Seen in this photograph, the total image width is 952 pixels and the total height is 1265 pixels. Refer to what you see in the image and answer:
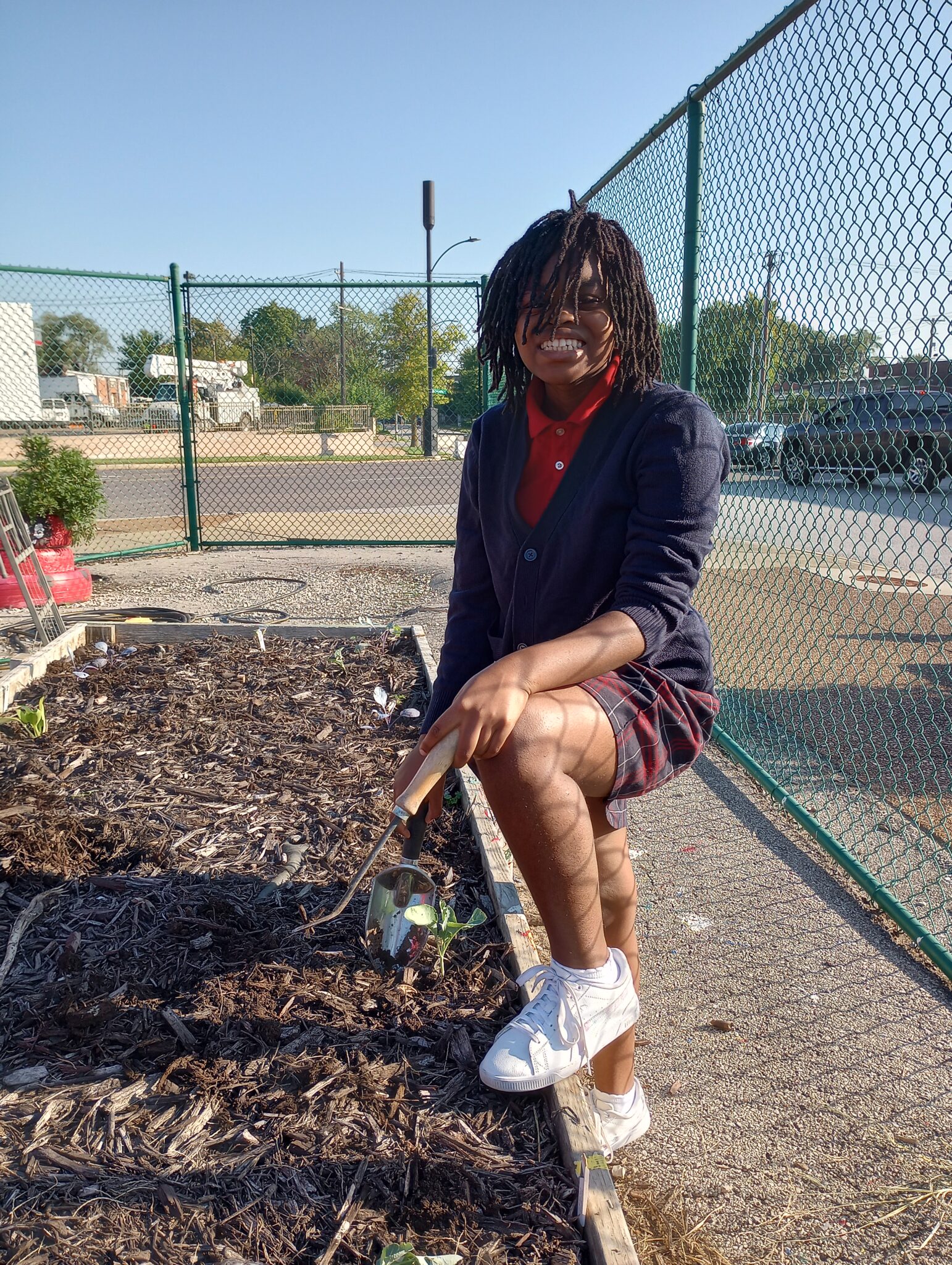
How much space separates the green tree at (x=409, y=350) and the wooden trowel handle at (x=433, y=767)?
9.36 meters

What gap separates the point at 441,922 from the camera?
236cm

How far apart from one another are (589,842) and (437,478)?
700 inches

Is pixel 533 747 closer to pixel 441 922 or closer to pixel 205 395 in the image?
pixel 441 922

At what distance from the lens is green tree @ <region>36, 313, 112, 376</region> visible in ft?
28.4

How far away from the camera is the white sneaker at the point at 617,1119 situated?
192 cm

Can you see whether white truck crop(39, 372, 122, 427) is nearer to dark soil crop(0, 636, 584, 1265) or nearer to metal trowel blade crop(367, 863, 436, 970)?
dark soil crop(0, 636, 584, 1265)

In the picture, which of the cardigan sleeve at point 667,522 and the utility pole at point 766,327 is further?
the utility pole at point 766,327

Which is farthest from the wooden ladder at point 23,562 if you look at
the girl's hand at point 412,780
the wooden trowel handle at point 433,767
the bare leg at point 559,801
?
the bare leg at point 559,801

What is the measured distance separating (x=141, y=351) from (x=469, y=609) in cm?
796

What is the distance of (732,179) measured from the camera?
4012mm

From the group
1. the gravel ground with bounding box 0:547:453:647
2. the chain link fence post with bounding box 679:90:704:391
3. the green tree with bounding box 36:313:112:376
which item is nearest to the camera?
the chain link fence post with bounding box 679:90:704:391

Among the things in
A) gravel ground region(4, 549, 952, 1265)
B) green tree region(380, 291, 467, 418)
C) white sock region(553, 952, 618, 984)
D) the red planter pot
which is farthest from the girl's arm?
green tree region(380, 291, 467, 418)

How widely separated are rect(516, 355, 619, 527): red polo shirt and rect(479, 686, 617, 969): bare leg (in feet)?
1.56

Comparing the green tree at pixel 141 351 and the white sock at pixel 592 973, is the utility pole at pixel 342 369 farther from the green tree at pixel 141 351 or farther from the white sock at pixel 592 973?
the white sock at pixel 592 973
